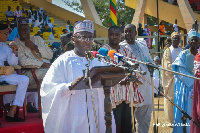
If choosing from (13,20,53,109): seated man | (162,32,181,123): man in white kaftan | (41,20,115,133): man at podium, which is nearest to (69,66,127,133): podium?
(41,20,115,133): man at podium

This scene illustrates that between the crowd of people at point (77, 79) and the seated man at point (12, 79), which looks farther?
the seated man at point (12, 79)

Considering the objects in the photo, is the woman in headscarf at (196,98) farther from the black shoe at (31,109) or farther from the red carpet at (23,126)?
the black shoe at (31,109)

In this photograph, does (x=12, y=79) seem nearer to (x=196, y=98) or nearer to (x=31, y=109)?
(x=31, y=109)

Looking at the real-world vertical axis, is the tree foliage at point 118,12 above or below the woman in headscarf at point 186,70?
above

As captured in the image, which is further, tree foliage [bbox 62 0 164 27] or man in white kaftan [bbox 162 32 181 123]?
tree foliage [bbox 62 0 164 27]

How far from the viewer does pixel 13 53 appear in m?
7.21

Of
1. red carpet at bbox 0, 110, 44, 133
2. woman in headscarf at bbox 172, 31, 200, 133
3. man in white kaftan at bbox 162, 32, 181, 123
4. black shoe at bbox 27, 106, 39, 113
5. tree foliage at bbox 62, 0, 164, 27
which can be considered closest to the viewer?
red carpet at bbox 0, 110, 44, 133

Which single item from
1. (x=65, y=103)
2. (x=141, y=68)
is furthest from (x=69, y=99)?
(x=141, y=68)

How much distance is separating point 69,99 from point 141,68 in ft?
8.60

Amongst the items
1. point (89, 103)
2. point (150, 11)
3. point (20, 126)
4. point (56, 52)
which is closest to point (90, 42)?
point (89, 103)

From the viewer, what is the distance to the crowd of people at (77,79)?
510 centimetres

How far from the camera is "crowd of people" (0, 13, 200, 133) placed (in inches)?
201

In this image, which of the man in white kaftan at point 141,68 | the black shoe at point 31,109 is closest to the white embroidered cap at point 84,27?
the man in white kaftan at point 141,68

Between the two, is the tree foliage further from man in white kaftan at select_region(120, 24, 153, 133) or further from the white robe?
the white robe
